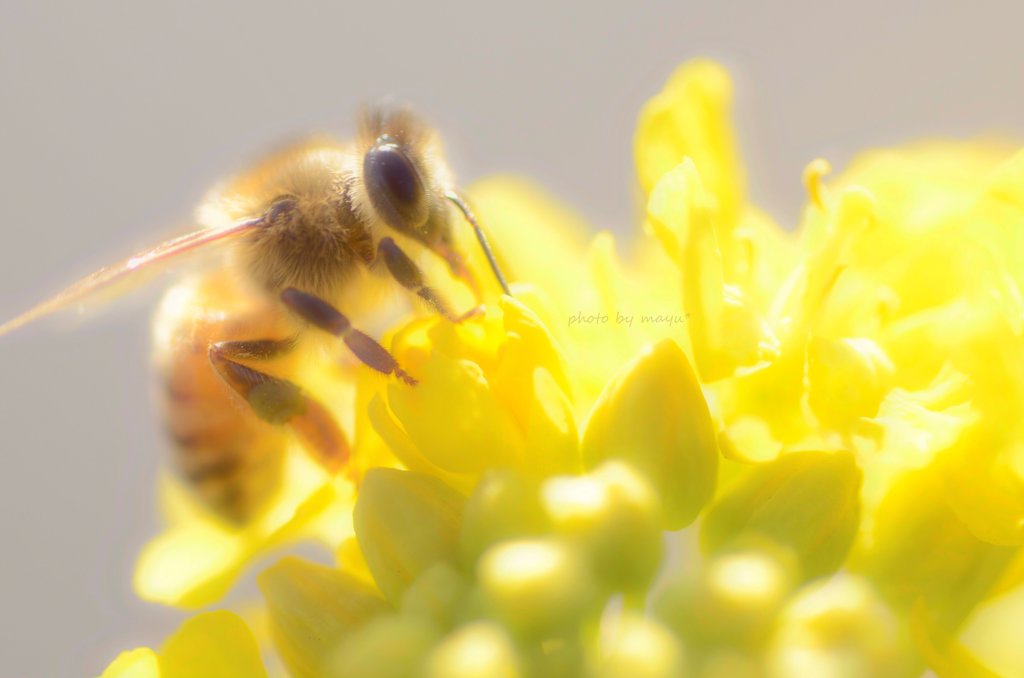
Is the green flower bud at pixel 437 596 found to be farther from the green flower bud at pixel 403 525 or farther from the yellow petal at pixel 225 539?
the yellow petal at pixel 225 539

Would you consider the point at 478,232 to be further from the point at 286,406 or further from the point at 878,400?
the point at 878,400

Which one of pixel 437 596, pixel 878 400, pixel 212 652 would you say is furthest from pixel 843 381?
pixel 212 652

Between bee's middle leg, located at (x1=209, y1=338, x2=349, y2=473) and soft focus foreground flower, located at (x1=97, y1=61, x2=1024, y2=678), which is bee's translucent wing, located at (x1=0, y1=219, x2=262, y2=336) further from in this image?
soft focus foreground flower, located at (x1=97, y1=61, x2=1024, y2=678)

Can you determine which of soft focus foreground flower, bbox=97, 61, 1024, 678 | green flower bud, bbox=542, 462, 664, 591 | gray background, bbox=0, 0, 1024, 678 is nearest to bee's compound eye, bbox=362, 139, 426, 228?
soft focus foreground flower, bbox=97, 61, 1024, 678

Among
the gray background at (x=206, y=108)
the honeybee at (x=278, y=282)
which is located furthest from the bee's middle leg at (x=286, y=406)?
the gray background at (x=206, y=108)

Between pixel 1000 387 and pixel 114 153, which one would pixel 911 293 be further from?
pixel 114 153

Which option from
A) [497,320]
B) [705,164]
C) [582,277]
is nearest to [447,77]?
[582,277]

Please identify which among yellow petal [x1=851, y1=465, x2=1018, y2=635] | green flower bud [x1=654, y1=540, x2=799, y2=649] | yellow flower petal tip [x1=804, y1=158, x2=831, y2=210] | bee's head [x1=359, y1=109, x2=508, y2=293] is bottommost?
yellow petal [x1=851, y1=465, x2=1018, y2=635]
